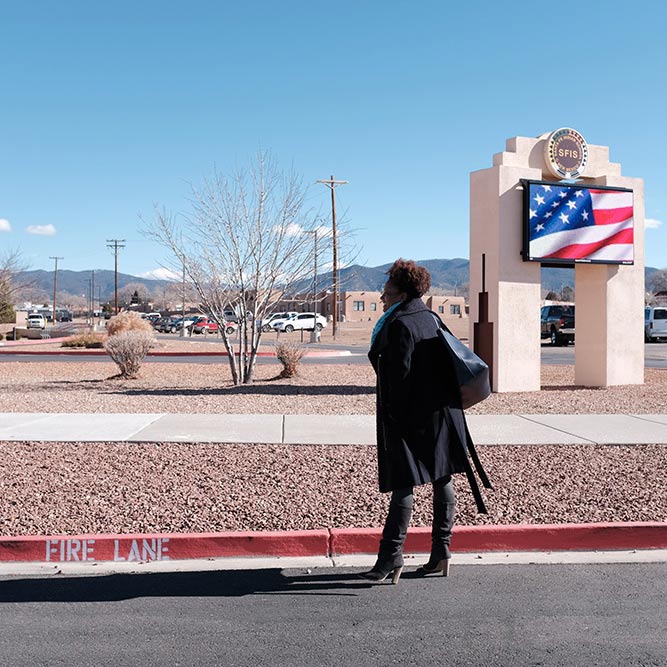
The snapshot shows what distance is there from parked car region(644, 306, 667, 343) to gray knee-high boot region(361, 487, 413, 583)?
39.3 meters

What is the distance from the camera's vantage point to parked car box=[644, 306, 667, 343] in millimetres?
41781

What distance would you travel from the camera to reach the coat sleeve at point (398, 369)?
16.8ft

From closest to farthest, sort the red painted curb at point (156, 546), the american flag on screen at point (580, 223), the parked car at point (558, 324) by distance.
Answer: the red painted curb at point (156, 546)
the american flag on screen at point (580, 223)
the parked car at point (558, 324)

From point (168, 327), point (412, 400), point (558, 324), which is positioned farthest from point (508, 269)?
point (168, 327)

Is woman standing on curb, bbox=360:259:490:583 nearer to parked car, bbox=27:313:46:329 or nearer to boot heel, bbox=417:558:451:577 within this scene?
boot heel, bbox=417:558:451:577

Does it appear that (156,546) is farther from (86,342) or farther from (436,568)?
(86,342)

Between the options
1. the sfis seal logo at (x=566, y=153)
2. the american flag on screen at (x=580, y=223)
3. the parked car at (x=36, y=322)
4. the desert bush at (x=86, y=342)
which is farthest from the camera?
the parked car at (x=36, y=322)

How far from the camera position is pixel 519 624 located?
4656mm

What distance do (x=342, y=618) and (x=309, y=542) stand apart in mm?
1256

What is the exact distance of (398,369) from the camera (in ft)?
16.8

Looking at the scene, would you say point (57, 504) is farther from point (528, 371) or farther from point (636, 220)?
point (636, 220)

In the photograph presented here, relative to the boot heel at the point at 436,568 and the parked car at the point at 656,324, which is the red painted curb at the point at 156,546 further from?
the parked car at the point at 656,324

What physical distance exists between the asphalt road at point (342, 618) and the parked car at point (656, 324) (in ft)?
126

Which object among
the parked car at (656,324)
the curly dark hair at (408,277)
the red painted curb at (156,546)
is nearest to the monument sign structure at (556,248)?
the red painted curb at (156,546)
